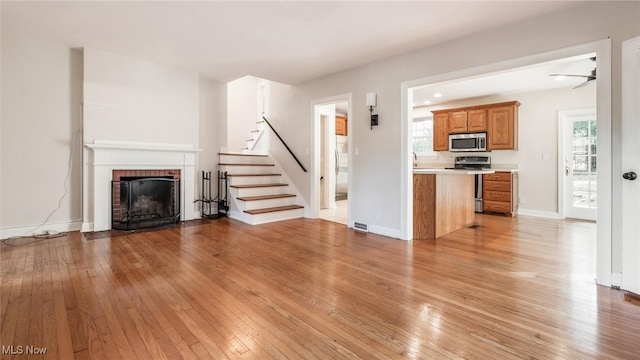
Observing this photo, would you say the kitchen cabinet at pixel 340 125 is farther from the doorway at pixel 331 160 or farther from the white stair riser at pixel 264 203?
the white stair riser at pixel 264 203

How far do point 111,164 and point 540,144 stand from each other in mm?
7417

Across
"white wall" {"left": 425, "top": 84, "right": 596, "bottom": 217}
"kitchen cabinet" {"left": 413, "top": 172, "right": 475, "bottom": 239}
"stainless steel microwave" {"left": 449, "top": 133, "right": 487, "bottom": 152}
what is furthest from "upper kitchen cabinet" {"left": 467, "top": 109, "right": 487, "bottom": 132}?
"kitchen cabinet" {"left": 413, "top": 172, "right": 475, "bottom": 239}

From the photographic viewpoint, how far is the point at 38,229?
3928 mm

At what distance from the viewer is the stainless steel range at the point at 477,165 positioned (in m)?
6.19

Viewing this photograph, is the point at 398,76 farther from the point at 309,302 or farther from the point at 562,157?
the point at 562,157

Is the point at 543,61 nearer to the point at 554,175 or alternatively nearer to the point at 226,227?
the point at 554,175

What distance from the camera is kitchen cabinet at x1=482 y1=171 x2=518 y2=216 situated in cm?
578

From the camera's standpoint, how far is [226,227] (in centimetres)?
458

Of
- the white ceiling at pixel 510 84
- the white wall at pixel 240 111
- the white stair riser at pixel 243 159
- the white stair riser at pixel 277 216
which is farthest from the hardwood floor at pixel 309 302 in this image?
the white wall at pixel 240 111

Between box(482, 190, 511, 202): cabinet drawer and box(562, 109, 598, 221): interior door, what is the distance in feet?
3.06

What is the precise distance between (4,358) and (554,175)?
7.36 meters

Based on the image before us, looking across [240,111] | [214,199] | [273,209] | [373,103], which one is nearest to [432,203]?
[373,103]

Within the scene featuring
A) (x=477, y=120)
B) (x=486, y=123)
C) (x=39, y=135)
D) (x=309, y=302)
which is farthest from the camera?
(x=477, y=120)

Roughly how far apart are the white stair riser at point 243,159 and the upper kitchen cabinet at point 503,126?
183 inches
